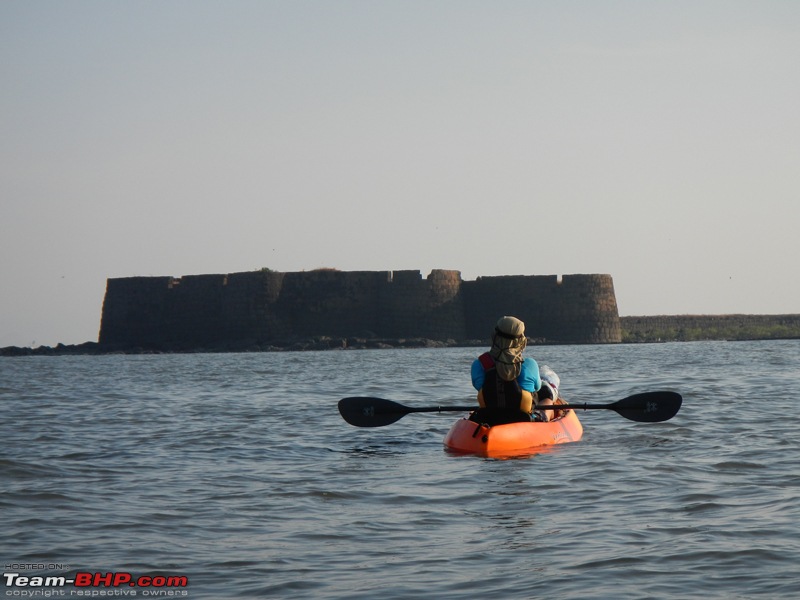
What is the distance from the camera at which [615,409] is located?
10266 millimetres

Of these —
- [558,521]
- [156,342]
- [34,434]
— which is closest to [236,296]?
[156,342]

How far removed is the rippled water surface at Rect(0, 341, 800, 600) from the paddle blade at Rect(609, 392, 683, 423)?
0.21 m

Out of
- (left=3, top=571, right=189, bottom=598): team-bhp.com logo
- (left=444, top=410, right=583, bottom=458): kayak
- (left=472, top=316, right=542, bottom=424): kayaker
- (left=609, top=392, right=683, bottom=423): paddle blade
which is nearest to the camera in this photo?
(left=3, top=571, right=189, bottom=598): team-bhp.com logo

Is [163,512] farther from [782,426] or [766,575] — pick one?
[782,426]

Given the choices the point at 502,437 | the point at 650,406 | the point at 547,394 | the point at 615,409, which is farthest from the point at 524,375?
the point at 650,406

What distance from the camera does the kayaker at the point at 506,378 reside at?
8781 mm

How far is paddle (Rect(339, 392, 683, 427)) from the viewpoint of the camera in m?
10.2

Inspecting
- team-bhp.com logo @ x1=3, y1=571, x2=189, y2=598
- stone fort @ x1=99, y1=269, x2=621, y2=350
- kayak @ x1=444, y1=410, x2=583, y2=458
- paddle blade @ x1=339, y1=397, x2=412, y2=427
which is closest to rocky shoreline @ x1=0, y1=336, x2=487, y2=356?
stone fort @ x1=99, y1=269, x2=621, y2=350

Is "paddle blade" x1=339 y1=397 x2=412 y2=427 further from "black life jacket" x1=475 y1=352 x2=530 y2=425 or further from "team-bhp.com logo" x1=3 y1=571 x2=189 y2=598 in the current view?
"team-bhp.com logo" x1=3 y1=571 x2=189 y2=598

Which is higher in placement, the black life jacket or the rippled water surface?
the black life jacket

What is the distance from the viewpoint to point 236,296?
4403 cm

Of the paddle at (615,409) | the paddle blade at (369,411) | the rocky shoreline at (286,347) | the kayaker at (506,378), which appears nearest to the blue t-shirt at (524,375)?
the kayaker at (506,378)

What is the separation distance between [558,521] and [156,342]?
40.1 meters

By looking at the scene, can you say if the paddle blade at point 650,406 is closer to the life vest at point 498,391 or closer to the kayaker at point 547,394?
the kayaker at point 547,394
